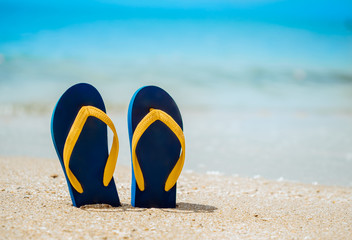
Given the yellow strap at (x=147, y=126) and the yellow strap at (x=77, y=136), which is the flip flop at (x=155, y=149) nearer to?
the yellow strap at (x=147, y=126)

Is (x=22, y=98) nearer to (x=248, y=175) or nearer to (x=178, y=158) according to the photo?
(x=248, y=175)

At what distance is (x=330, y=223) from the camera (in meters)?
3.50

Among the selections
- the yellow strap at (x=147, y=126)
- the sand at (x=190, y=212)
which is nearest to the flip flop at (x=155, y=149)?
the yellow strap at (x=147, y=126)

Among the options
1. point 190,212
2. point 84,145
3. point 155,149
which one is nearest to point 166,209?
point 190,212

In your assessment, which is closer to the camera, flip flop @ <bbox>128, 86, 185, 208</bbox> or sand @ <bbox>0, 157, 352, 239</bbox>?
sand @ <bbox>0, 157, 352, 239</bbox>

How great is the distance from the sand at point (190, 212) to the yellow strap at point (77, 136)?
254mm

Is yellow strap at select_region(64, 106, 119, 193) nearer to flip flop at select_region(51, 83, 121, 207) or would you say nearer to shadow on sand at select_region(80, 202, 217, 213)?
flip flop at select_region(51, 83, 121, 207)

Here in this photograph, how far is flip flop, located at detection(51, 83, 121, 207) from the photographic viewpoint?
349cm

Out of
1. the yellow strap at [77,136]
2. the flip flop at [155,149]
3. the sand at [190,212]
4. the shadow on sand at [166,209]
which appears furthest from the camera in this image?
the flip flop at [155,149]

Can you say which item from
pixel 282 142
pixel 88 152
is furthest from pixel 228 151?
pixel 88 152

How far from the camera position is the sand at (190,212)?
2.99 metres

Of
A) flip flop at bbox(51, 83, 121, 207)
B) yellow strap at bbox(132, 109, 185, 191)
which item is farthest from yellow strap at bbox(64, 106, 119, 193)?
yellow strap at bbox(132, 109, 185, 191)

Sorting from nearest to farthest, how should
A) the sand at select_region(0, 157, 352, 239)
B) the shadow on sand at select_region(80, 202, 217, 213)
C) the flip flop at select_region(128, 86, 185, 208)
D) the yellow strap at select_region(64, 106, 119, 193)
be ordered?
1. the sand at select_region(0, 157, 352, 239)
2. the yellow strap at select_region(64, 106, 119, 193)
3. the shadow on sand at select_region(80, 202, 217, 213)
4. the flip flop at select_region(128, 86, 185, 208)

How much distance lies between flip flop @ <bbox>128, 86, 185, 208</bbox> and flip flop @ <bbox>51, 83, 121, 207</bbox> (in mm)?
235
